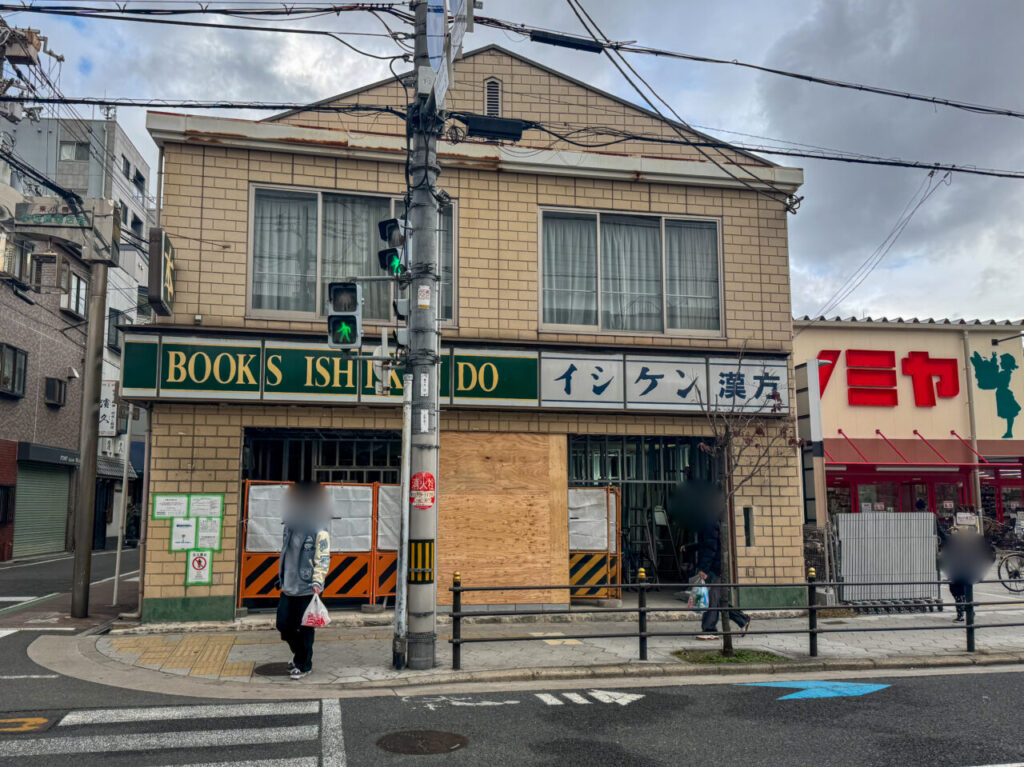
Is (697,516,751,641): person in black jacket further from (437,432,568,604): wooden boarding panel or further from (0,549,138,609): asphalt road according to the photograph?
(0,549,138,609): asphalt road

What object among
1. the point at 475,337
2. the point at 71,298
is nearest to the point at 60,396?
the point at 71,298

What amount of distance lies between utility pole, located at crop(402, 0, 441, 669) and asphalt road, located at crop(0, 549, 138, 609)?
8.84 metres

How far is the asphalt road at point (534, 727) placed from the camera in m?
6.16

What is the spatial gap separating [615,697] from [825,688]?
93.2 inches

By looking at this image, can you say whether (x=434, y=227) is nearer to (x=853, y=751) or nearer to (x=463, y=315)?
(x=463, y=315)

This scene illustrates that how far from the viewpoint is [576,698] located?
8.15m

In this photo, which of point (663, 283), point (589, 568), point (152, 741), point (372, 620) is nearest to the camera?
point (152, 741)

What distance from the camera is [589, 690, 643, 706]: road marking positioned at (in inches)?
314

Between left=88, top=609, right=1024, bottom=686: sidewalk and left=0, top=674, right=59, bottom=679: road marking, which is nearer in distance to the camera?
left=0, top=674, right=59, bottom=679: road marking

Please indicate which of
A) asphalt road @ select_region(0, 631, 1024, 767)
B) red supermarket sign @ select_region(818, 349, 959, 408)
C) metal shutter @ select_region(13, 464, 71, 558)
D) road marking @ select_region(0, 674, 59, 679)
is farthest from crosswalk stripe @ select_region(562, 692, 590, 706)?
metal shutter @ select_region(13, 464, 71, 558)

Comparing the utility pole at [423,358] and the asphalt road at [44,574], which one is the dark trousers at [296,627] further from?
the asphalt road at [44,574]

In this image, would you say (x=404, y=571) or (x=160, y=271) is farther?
(x=160, y=271)

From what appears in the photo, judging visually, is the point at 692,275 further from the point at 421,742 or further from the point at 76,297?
the point at 76,297

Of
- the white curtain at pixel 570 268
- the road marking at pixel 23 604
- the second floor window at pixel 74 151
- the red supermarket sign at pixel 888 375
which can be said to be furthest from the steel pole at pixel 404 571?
the second floor window at pixel 74 151
